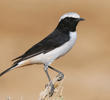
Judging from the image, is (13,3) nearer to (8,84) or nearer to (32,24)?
(32,24)

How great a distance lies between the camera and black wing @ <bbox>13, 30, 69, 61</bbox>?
33.3 ft

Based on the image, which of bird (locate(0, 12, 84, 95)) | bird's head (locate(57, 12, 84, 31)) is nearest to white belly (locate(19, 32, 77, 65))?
bird (locate(0, 12, 84, 95))

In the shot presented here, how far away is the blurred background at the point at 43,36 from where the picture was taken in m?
16.3

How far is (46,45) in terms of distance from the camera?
10.3 meters

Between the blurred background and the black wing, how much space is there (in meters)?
3.32

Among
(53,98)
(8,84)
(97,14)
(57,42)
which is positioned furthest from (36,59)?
(97,14)

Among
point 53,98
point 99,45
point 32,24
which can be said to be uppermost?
point 32,24

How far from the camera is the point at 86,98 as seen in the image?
14.8 meters

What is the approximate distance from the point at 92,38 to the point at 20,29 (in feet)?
7.08

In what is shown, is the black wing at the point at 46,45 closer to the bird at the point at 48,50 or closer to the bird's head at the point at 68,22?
the bird at the point at 48,50

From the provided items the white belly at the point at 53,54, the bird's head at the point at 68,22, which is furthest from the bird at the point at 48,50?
the bird's head at the point at 68,22

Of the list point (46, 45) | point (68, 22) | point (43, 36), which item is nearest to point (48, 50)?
point (46, 45)

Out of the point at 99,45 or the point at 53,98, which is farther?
the point at 99,45

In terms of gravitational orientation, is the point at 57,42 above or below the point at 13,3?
below
